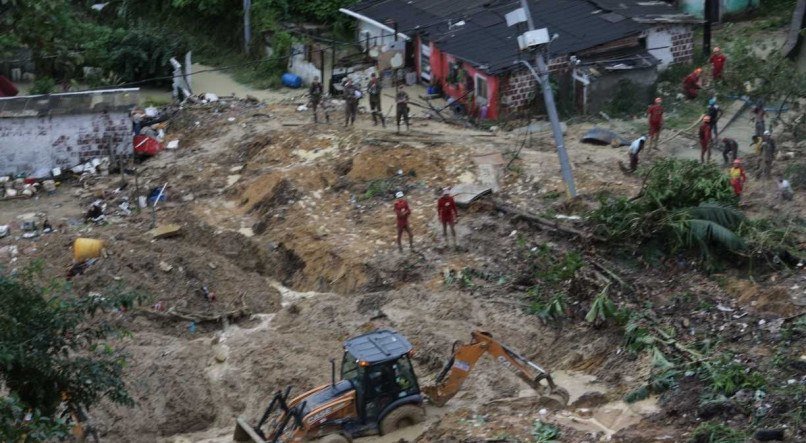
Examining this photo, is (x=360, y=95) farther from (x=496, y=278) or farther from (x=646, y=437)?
(x=646, y=437)

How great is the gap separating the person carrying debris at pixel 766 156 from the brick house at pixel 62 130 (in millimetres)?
15706

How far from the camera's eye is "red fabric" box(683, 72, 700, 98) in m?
28.7

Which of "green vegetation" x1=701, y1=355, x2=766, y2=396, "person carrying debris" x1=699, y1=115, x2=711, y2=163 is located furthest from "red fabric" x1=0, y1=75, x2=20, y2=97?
"green vegetation" x1=701, y1=355, x2=766, y2=396

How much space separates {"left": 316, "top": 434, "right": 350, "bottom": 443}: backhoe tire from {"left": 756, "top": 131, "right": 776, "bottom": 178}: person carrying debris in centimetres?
1208

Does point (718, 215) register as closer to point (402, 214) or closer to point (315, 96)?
point (402, 214)

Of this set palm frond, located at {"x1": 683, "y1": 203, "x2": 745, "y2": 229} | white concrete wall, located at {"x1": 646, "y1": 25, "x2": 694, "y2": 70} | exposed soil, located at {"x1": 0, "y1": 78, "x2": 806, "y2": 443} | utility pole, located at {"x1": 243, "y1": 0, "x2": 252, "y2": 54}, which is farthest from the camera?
utility pole, located at {"x1": 243, "y1": 0, "x2": 252, "y2": 54}

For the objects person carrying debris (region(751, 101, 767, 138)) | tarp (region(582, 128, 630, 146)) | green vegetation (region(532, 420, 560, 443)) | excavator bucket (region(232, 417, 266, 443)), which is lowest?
excavator bucket (region(232, 417, 266, 443))

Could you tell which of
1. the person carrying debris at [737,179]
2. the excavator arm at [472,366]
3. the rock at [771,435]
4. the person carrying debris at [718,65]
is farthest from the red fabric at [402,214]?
the person carrying debris at [718,65]

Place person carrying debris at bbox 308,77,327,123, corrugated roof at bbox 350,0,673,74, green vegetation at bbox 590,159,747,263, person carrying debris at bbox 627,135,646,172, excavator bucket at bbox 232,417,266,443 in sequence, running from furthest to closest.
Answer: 1. corrugated roof at bbox 350,0,673,74
2. person carrying debris at bbox 308,77,327,123
3. person carrying debris at bbox 627,135,646,172
4. green vegetation at bbox 590,159,747,263
5. excavator bucket at bbox 232,417,266,443

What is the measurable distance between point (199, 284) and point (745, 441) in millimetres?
10872

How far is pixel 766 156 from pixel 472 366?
32.7 ft

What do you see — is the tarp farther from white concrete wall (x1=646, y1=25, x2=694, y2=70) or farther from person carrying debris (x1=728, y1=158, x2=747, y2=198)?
person carrying debris (x1=728, y1=158, x2=747, y2=198)

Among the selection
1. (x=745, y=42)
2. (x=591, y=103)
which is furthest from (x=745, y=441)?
(x=745, y=42)

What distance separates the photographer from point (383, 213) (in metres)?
23.4
